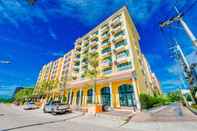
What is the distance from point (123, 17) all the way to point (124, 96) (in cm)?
2013

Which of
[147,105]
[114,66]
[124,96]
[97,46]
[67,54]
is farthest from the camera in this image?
[67,54]

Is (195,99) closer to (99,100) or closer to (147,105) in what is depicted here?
(147,105)

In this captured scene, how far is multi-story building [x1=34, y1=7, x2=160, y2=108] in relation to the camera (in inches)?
1043

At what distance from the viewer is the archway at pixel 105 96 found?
30.1 metres

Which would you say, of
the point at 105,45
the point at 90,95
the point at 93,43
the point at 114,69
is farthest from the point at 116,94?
the point at 93,43

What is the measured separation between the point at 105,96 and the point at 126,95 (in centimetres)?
569

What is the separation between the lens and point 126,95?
26.9m

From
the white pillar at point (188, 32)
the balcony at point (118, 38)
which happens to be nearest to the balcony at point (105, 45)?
the balcony at point (118, 38)

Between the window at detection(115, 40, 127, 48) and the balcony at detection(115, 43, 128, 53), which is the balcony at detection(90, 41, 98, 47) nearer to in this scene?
the window at detection(115, 40, 127, 48)

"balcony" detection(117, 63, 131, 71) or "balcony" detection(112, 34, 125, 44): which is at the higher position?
"balcony" detection(112, 34, 125, 44)

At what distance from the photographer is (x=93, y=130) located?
9.46m

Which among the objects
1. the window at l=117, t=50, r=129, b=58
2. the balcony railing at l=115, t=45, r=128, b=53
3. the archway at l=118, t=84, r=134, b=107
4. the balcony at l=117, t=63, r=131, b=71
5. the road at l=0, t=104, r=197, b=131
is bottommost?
the road at l=0, t=104, r=197, b=131

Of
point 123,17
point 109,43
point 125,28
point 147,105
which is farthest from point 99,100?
point 123,17

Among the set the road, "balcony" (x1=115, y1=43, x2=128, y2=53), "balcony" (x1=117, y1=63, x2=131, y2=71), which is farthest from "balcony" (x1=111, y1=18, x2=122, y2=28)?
the road
